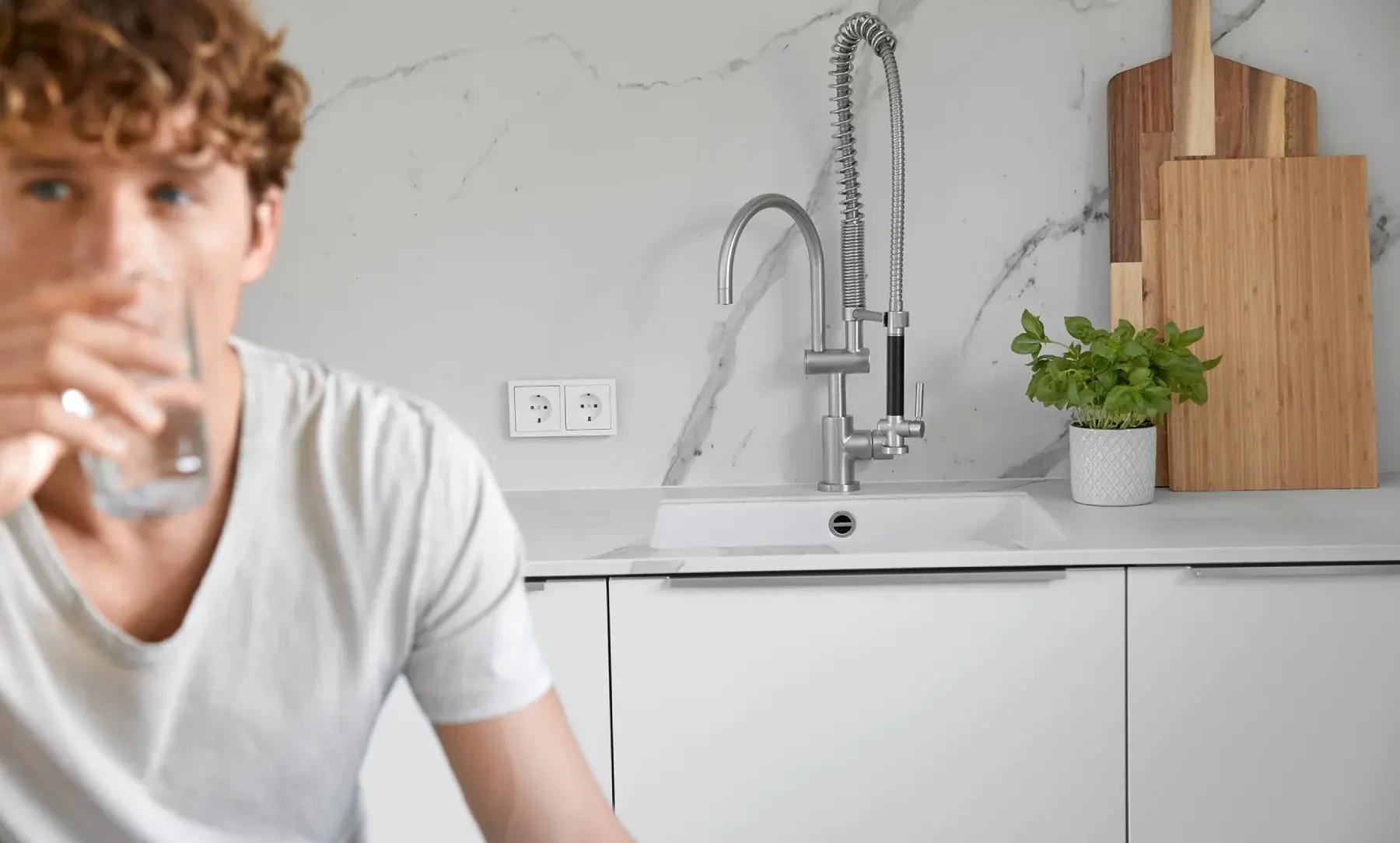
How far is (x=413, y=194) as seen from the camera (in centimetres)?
198

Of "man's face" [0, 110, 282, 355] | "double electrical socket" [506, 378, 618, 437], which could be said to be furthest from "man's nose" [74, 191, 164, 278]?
"double electrical socket" [506, 378, 618, 437]

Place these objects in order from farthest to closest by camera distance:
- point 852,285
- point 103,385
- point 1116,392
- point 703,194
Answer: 1. point 703,194
2. point 852,285
3. point 1116,392
4. point 103,385

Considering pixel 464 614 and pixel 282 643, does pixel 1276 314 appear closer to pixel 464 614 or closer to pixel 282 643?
pixel 464 614

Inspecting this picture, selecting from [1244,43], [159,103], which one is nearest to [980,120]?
[1244,43]

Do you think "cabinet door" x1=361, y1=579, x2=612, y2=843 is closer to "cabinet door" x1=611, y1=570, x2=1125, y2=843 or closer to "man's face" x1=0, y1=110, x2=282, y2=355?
"cabinet door" x1=611, y1=570, x2=1125, y2=843

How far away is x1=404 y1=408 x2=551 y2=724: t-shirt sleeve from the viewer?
846mm

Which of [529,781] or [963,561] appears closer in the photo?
[529,781]

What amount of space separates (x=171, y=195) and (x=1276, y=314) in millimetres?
1678

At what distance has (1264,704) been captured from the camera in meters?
1.48

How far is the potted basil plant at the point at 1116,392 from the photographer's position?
1.71 meters

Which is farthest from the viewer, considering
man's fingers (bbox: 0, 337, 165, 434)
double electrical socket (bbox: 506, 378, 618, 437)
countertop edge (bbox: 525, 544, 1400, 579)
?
double electrical socket (bbox: 506, 378, 618, 437)

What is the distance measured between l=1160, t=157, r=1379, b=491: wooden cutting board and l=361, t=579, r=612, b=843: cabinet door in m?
0.97

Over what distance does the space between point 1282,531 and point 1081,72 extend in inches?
31.9

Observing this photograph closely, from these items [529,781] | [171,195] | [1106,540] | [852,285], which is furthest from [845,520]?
[171,195]
